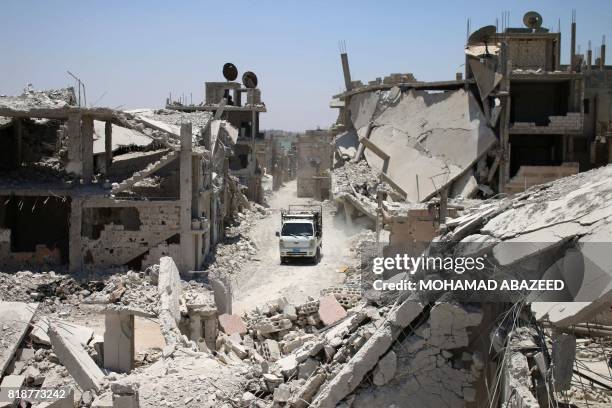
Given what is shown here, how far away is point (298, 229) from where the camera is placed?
990 inches

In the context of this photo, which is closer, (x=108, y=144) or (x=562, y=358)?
(x=562, y=358)

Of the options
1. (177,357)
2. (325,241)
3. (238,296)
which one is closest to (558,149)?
(325,241)

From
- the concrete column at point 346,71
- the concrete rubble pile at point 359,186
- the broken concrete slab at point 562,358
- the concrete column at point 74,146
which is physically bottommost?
the broken concrete slab at point 562,358

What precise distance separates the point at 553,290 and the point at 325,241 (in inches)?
886

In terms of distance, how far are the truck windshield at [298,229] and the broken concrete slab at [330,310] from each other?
304 inches

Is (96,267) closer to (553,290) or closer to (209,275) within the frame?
(209,275)

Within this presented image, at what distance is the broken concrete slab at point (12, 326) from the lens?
12.5 metres

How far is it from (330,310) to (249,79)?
28.3m

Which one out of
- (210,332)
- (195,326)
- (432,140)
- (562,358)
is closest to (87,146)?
(195,326)

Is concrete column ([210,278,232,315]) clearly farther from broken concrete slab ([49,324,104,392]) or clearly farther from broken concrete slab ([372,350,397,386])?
broken concrete slab ([372,350,397,386])

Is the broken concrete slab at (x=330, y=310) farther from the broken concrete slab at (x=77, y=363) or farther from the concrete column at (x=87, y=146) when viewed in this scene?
the concrete column at (x=87, y=146)

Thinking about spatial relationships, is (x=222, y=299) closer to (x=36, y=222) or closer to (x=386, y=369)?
(x=386, y=369)

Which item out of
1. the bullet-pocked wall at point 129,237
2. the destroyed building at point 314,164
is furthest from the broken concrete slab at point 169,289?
the destroyed building at point 314,164

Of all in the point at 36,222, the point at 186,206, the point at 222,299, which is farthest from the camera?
the point at 36,222
